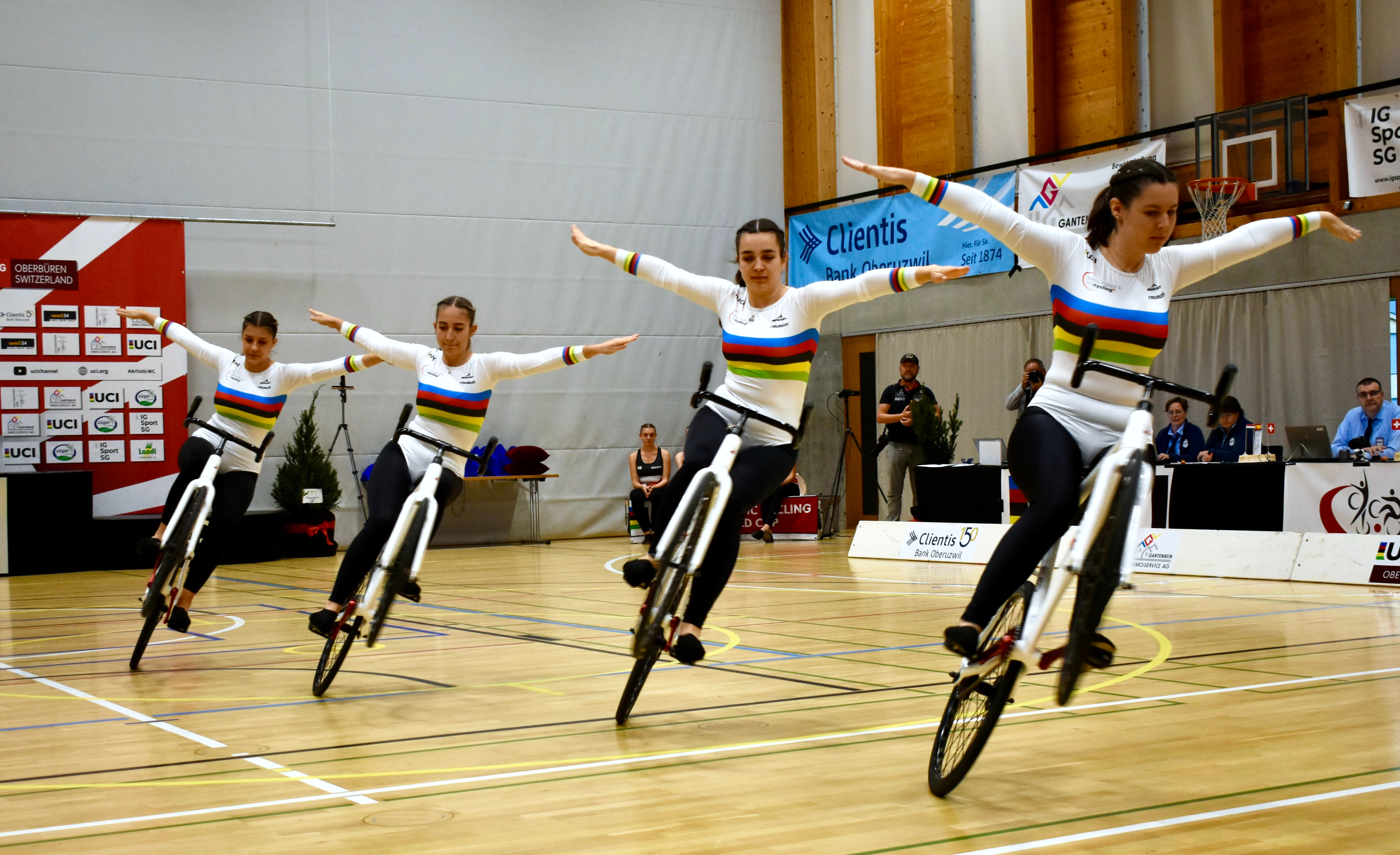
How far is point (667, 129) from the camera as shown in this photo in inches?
717

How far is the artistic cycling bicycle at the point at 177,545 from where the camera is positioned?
6.50m

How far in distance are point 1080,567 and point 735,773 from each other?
4.23ft

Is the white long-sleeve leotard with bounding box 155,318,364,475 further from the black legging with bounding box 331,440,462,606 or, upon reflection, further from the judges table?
the judges table

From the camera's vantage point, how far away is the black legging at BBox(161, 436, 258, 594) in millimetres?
6965

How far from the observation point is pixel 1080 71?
15430 millimetres

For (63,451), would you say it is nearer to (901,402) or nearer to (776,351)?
(901,402)

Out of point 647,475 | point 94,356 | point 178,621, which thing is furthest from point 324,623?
point 647,475

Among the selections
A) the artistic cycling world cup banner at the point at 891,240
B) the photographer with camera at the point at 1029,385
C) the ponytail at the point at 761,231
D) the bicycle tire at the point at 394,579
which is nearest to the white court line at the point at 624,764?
the bicycle tire at the point at 394,579

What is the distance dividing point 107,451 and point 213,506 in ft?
28.2

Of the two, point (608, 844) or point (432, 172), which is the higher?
point (432, 172)

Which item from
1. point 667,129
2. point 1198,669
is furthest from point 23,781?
point 667,129

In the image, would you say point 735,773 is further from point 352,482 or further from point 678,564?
point 352,482

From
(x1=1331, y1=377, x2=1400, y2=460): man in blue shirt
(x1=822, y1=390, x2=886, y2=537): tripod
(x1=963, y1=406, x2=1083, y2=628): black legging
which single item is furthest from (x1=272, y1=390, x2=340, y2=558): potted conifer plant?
(x1=963, y1=406, x2=1083, y2=628): black legging

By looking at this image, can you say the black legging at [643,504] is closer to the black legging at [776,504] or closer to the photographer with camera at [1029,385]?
the black legging at [776,504]
